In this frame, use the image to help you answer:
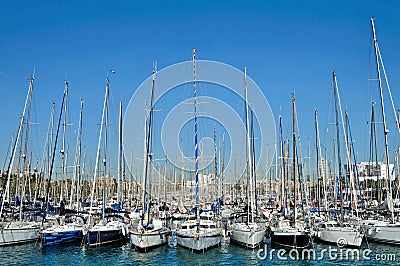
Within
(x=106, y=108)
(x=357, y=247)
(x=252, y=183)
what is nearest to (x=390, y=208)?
(x=357, y=247)

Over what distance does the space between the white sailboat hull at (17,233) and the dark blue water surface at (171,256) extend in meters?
0.80

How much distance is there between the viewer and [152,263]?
3597 centimetres

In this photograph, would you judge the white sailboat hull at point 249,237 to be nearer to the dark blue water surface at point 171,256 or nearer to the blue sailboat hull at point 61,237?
the dark blue water surface at point 171,256

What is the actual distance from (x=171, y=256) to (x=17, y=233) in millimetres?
15565

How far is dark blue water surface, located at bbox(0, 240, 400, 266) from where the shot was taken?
36.2 metres

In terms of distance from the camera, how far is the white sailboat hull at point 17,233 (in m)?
41.9

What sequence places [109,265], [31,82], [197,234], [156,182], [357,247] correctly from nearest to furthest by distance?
[109,265], [197,234], [357,247], [31,82], [156,182]

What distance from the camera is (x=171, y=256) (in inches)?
1527

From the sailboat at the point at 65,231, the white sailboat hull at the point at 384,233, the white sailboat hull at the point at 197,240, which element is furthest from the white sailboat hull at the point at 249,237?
the sailboat at the point at 65,231

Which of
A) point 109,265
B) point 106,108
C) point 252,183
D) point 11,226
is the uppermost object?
point 106,108

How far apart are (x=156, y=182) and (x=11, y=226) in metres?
51.3

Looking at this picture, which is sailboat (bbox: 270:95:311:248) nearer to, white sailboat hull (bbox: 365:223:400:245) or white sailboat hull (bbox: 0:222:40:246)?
white sailboat hull (bbox: 365:223:400:245)

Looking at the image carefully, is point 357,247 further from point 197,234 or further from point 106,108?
point 106,108

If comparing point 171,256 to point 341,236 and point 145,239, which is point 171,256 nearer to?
point 145,239
